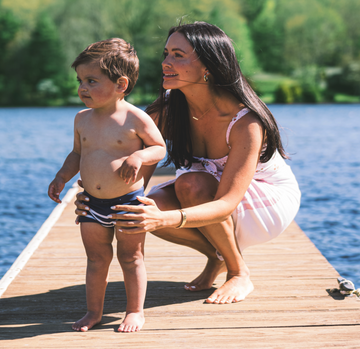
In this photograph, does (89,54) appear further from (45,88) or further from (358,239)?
(45,88)

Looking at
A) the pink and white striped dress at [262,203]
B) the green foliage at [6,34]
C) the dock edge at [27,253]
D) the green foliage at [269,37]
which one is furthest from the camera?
the green foliage at [269,37]

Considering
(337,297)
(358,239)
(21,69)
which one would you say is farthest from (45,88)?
(337,297)

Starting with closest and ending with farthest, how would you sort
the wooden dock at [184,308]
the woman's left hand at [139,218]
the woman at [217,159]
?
the woman's left hand at [139,218] → the wooden dock at [184,308] → the woman at [217,159]

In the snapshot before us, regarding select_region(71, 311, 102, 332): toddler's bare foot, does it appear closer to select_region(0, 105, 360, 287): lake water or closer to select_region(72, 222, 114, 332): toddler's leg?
select_region(72, 222, 114, 332): toddler's leg

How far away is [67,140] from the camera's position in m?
17.2

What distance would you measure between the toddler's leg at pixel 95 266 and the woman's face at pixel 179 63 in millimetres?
788

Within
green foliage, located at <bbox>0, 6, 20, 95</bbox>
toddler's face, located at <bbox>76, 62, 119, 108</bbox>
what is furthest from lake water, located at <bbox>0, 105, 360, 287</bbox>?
green foliage, located at <bbox>0, 6, 20, 95</bbox>

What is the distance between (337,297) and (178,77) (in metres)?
1.39

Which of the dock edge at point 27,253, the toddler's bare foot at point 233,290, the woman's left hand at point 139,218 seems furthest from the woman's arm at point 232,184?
the dock edge at point 27,253

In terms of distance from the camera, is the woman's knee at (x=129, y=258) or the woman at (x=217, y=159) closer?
the woman's knee at (x=129, y=258)

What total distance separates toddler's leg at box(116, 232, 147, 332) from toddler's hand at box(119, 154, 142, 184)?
287 mm

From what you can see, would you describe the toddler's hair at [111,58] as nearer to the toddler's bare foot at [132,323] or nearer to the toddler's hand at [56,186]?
the toddler's hand at [56,186]

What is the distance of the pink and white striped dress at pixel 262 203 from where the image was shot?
269 cm

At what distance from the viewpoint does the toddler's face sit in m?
2.20
